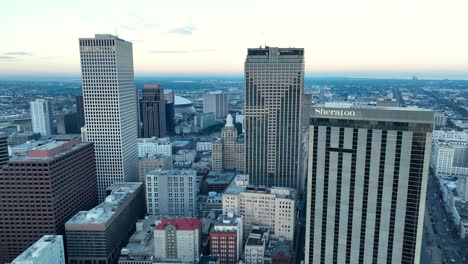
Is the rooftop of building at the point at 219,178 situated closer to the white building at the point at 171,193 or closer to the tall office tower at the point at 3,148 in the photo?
the white building at the point at 171,193

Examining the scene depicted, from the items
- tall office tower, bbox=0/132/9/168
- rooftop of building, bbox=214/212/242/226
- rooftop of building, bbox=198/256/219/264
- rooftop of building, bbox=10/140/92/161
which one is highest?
rooftop of building, bbox=10/140/92/161

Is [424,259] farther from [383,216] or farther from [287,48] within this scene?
[287,48]

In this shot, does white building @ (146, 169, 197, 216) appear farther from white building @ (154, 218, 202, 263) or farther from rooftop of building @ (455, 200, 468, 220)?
rooftop of building @ (455, 200, 468, 220)

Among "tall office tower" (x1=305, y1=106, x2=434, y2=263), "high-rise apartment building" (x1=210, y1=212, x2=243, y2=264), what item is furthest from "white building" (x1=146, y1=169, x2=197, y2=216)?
"tall office tower" (x1=305, y1=106, x2=434, y2=263)

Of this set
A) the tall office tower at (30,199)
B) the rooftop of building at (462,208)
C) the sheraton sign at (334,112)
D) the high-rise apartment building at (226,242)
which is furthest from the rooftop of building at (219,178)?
the sheraton sign at (334,112)

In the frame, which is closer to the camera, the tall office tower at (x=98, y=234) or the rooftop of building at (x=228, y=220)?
the tall office tower at (x=98, y=234)

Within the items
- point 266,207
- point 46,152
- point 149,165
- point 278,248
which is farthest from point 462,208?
point 46,152
